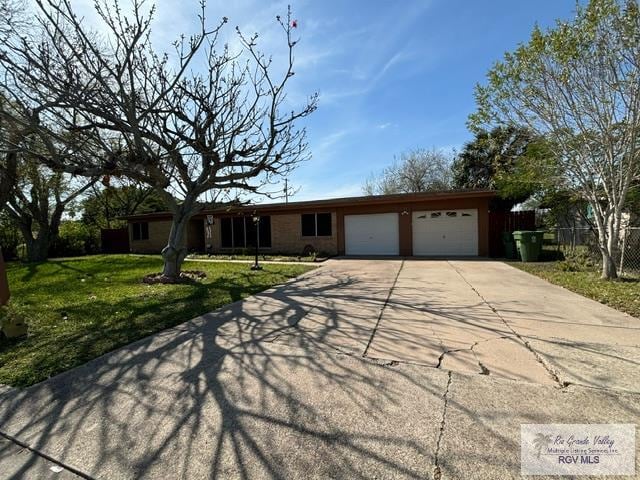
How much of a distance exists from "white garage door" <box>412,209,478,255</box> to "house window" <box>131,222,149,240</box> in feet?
55.7

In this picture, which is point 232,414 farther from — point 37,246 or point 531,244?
point 37,246

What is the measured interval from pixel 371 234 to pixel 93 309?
36.8 feet

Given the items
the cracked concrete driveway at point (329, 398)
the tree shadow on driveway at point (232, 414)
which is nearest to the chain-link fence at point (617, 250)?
the cracked concrete driveway at point (329, 398)

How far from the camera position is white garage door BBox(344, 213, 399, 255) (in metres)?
14.5

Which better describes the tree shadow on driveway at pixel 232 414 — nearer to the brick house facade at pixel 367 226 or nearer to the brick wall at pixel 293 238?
the brick house facade at pixel 367 226

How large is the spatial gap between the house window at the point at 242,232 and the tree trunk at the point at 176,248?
8203mm

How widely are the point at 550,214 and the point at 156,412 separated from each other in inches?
636

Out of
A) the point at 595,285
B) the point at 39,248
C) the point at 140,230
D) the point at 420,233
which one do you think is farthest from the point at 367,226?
the point at 39,248

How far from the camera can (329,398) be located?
2.60 metres

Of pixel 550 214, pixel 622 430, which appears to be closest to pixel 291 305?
pixel 622 430

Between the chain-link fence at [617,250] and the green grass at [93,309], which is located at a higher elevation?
the chain-link fence at [617,250]

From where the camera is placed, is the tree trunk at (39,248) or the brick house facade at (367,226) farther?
the tree trunk at (39,248)

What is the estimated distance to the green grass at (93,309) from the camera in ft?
12.1

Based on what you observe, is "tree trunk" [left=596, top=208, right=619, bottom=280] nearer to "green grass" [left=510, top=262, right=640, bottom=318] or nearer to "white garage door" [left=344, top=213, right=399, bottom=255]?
"green grass" [left=510, top=262, right=640, bottom=318]
